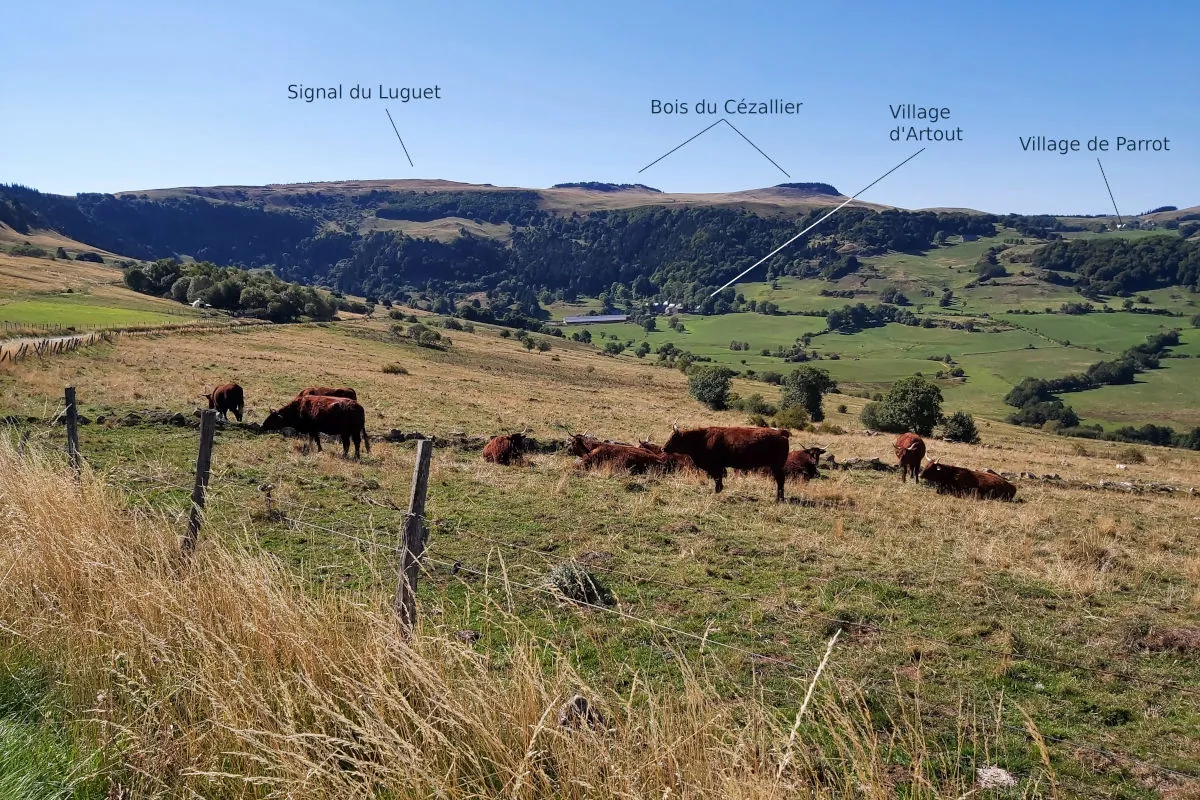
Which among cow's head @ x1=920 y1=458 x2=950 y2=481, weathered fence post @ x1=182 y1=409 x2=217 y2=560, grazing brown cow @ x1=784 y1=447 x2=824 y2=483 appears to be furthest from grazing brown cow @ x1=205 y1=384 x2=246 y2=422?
cow's head @ x1=920 y1=458 x2=950 y2=481

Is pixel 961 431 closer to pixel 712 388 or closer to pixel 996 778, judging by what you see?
pixel 712 388

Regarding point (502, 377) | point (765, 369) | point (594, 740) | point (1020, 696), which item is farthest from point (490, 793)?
point (765, 369)

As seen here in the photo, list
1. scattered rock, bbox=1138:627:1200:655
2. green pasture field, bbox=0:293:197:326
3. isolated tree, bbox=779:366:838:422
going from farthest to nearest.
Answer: green pasture field, bbox=0:293:197:326, isolated tree, bbox=779:366:838:422, scattered rock, bbox=1138:627:1200:655

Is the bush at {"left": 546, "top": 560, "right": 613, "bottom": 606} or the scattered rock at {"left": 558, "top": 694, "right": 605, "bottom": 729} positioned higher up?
the scattered rock at {"left": 558, "top": 694, "right": 605, "bottom": 729}

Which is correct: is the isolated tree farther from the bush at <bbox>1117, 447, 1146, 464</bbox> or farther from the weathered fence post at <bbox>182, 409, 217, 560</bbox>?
the weathered fence post at <bbox>182, 409, 217, 560</bbox>

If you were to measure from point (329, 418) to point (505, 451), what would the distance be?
438cm

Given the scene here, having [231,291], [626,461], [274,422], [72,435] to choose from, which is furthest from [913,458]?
[231,291]

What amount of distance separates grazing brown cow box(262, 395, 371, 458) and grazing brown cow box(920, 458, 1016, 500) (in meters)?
14.3

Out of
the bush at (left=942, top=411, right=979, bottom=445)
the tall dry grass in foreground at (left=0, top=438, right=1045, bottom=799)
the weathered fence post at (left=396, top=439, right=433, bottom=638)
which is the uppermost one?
the weathered fence post at (left=396, top=439, right=433, bottom=638)

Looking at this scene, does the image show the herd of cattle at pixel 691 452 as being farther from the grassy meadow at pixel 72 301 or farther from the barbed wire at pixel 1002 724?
the grassy meadow at pixel 72 301

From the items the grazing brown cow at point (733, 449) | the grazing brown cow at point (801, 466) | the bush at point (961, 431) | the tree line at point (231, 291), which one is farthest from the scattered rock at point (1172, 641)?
the tree line at point (231, 291)

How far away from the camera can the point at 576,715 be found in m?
3.92

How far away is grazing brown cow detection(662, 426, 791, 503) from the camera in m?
16.1

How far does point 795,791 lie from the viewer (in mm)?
3383
